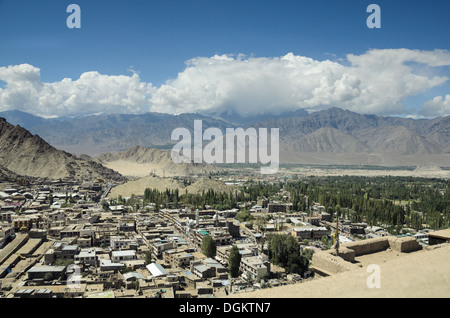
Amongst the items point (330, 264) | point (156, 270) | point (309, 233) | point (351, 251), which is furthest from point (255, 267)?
point (330, 264)

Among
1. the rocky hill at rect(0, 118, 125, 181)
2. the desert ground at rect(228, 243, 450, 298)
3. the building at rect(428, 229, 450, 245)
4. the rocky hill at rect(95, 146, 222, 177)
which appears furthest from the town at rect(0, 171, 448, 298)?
the rocky hill at rect(95, 146, 222, 177)

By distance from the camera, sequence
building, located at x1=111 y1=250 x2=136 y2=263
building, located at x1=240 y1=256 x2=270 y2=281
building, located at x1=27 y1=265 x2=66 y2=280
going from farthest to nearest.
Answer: building, located at x1=111 y1=250 x2=136 y2=263 → building, located at x1=240 y1=256 x2=270 y2=281 → building, located at x1=27 y1=265 x2=66 y2=280

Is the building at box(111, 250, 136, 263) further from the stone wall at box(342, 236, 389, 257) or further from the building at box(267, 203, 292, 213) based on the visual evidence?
the building at box(267, 203, 292, 213)

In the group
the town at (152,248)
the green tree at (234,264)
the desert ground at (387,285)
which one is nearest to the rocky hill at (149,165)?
the town at (152,248)

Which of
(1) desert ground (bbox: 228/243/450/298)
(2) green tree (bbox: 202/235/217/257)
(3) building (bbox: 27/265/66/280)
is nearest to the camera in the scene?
(1) desert ground (bbox: 228/243/450/298)

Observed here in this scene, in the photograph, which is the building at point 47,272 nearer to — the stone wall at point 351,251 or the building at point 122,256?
the building at point 122,256

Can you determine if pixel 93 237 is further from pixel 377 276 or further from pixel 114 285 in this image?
pixel 377 276

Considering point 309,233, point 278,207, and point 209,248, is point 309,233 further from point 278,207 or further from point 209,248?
point 278,207
